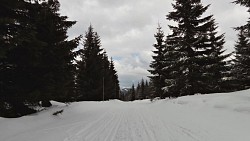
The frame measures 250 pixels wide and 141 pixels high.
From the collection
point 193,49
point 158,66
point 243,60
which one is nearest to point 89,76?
point 158,66

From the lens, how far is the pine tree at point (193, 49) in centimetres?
2109

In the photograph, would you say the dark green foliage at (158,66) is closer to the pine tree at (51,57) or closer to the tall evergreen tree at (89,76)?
the tall evergreen tree at (89,76)

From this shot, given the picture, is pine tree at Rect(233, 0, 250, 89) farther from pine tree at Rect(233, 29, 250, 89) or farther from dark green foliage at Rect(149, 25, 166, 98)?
dark green foliage at Rect(149, 25, 166, 98)

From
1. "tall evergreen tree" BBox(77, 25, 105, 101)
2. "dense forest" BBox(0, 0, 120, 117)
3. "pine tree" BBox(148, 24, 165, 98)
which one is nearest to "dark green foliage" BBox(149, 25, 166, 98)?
"pine tree" BBox(148, 24, 165, 98)

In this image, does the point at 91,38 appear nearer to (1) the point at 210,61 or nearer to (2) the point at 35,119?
(1) the point at 210,61

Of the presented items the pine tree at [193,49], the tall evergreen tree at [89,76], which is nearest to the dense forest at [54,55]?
the pine tree at [193,49]

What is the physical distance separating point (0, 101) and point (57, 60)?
17.1 feet

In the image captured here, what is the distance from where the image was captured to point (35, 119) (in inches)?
484

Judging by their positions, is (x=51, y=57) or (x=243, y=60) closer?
(x=51, y=57)

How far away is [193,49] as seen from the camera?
22016 millimetres

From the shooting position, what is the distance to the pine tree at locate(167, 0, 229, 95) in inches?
830

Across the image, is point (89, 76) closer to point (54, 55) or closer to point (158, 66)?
point (158, 66)

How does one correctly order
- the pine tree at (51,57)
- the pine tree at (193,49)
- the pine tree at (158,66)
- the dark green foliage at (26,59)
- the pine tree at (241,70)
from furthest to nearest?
1. the pine tree at (158,66)
2. the pine tree at (241,70)
3. the pine tree at (193,49)
4. the pine tree at (51,57)
5. the dark green foliage at (26,59)

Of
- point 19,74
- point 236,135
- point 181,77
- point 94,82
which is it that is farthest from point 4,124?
point 94,82
